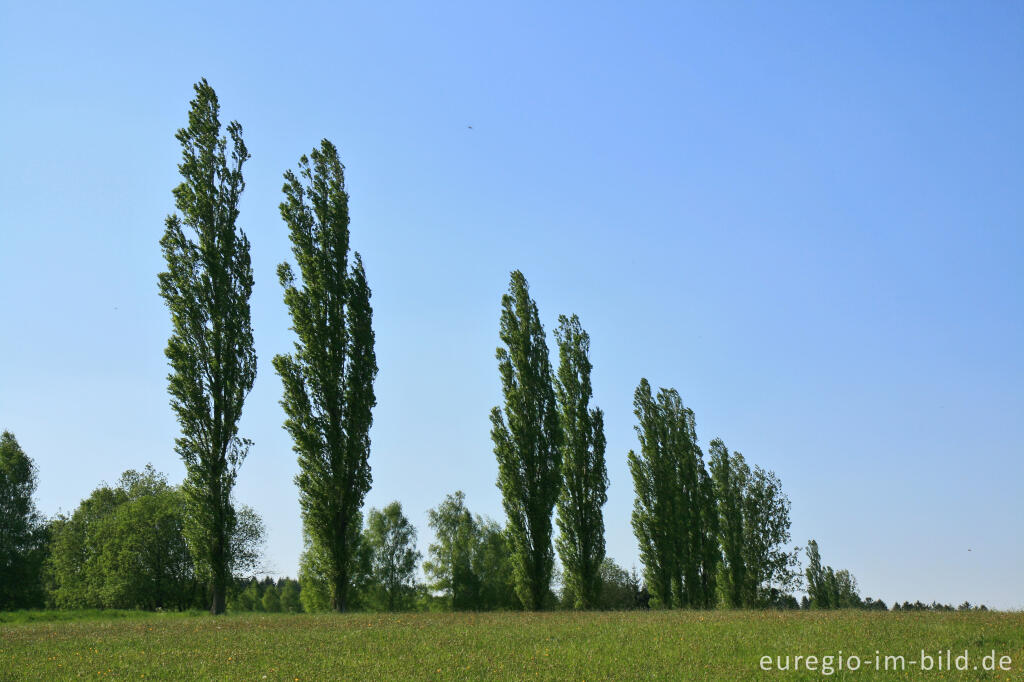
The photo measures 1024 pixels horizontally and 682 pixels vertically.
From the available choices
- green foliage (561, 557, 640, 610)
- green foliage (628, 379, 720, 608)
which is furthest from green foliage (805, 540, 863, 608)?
green foliage (628, 379, 720, 608)

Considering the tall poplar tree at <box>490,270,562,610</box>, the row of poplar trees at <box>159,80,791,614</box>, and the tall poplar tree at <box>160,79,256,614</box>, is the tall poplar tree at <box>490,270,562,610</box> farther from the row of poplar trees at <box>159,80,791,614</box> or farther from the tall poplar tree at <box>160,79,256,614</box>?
the tall poplar tree at <box>160,79,256,614</box>

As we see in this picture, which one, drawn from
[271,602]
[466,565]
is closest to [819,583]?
[466,565]

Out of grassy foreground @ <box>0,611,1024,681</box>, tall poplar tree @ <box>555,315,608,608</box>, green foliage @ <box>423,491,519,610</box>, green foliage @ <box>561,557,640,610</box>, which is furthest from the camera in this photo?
green foliage @ <box>561,557,640,610</box>

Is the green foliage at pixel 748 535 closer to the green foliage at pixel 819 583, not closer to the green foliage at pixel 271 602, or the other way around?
the green foliage at pixel 819 583

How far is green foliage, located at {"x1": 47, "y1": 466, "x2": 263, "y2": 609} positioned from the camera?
5675 centimetres

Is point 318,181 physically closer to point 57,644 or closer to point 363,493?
point 363,493

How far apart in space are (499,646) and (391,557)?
62.4 m

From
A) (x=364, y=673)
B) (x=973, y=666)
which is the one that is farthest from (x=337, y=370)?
(x=973, y=666)

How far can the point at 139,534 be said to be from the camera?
189 ft

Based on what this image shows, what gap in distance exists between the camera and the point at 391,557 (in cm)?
7925

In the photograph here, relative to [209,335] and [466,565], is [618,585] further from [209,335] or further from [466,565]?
[209,335]

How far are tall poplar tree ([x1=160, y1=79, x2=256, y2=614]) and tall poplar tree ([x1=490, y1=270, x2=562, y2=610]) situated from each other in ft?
43.4

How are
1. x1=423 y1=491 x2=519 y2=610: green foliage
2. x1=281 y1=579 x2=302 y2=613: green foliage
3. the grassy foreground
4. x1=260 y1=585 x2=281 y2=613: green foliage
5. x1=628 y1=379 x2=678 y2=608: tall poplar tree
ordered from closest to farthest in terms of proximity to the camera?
the grassy foreground, x1=628 y1=379 x2=678 y2=608: tall poplar tree, x1=423 y1=491 x2=519 y2=610: green foliage, x1=281 y1=579 x2=302 y2=613: green foliage, x1=260 y1=585 x2=281 y2=613: green foliage

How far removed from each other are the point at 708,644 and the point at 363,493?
16627 millimetres
